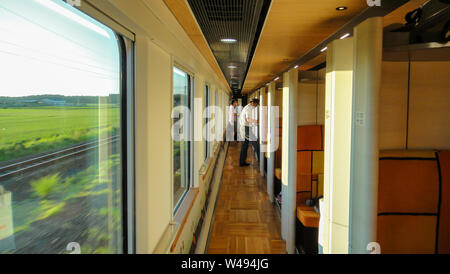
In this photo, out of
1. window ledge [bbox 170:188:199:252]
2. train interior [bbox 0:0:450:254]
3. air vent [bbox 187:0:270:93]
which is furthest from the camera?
window ledge [bbox 170:188:199:252]

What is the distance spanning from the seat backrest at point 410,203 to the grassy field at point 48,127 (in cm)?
150

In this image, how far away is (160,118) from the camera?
176cm

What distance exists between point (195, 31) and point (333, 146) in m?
1.67

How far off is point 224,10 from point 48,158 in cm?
177

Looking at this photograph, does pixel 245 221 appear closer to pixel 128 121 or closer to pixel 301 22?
pixel 301 22

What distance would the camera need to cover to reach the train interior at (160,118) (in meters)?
0.88

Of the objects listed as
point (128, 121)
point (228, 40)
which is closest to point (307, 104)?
point (228, 40)

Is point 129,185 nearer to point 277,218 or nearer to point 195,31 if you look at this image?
point 195,31

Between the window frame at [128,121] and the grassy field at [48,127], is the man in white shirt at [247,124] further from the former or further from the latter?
the grassy field at [48,127]

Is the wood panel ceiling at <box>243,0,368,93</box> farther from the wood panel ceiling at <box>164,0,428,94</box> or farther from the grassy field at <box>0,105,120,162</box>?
the grassy field at <box>0,105,120,162</box>

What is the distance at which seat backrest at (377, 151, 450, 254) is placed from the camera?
5.35 feet

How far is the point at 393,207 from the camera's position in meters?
1.64
